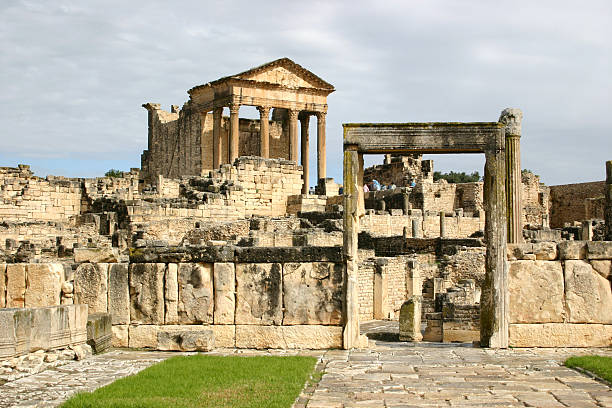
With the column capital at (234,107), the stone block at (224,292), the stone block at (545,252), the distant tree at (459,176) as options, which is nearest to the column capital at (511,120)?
the stone block at (545,252)

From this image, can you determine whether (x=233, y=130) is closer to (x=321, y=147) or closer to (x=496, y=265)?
(x=321, y=147)

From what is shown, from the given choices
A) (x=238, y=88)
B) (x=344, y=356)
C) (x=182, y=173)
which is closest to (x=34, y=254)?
(x=344, y=356)

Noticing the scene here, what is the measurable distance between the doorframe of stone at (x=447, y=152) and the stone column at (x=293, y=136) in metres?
31.1

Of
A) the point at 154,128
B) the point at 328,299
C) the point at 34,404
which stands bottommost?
the point at 34,404

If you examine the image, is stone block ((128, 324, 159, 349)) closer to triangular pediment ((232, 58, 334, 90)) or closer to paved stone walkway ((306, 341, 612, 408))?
paved stone walkway ((306, 341, 612, 408))

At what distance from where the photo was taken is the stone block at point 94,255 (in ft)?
37.7

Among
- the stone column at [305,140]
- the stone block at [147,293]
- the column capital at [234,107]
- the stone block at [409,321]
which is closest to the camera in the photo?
the stone block at [147,293]

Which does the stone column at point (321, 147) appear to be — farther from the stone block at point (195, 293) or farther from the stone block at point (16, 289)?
the stone block at point (16, 289)

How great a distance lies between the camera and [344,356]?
10.3 meters

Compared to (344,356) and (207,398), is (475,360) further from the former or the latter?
(207,398)

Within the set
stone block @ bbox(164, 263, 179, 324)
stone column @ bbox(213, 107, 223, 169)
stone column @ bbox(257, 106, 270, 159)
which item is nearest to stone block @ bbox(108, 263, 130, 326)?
stone block @ bbox(164, 263, 179, 324)

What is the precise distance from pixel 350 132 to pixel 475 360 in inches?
143

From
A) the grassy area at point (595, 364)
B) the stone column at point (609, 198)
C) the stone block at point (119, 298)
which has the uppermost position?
the stone column at point (609, 198)

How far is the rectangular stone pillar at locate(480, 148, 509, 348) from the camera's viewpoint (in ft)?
36.3
